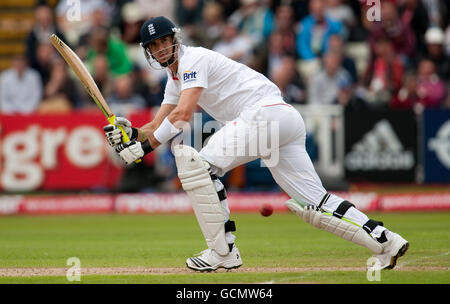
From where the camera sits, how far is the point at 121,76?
46.3 ft

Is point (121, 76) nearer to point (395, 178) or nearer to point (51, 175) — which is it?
point (51, 175)

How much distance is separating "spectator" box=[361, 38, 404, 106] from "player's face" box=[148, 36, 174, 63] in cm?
757

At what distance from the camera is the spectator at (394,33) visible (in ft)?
45.6

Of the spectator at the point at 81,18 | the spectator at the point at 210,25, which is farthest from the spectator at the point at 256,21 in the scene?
the spectator at the point at 81,18

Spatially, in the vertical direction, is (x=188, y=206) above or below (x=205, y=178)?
below

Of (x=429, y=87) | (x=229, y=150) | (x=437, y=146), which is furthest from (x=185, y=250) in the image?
(x=429, y=87)

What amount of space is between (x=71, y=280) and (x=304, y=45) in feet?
30.2

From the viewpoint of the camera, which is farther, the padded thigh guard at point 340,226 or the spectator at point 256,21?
the spectator at point 256,21

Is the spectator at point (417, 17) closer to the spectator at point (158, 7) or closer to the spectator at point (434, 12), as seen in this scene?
the spectator at point (434, 12)

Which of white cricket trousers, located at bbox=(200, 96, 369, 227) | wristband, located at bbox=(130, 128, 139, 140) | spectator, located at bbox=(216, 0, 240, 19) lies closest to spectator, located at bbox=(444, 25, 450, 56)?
spectator, located at bbox=(216, 0, 240, 19)

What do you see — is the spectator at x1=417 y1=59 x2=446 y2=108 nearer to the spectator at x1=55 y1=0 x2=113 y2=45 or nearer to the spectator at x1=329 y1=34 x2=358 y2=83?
the spectator at x1=329 y1=34 x2=358 y2=83

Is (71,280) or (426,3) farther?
(426,3)

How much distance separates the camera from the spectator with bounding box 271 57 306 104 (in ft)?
43.9
